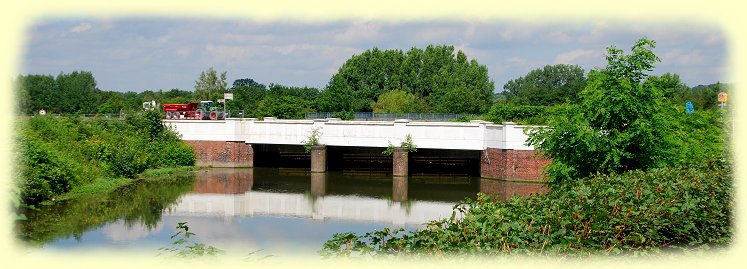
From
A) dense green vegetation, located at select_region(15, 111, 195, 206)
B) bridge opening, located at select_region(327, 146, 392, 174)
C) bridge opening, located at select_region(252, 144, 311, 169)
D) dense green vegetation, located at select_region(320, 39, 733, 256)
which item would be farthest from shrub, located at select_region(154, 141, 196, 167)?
dense green vegetation, located at select_region(320, 39, 733, 256)

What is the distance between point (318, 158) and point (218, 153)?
664cm

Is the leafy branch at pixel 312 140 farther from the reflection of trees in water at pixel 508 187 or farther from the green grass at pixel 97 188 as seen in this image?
the green grass at pixel 97 188

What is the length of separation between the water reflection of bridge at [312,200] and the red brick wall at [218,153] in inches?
144

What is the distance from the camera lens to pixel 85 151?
33.5 metres

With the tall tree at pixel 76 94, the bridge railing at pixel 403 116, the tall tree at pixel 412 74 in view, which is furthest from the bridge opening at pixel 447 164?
the tall tree at pixel 76 94

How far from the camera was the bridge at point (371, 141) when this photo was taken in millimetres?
37062

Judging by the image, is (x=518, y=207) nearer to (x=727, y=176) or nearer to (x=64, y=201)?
(x=727, y=176)

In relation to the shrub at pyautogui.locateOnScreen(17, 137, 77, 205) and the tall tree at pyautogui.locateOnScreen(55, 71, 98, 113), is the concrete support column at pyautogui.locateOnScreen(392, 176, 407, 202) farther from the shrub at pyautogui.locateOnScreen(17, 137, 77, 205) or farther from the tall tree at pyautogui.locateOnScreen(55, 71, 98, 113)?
the tall tree at pyautogui.locateOnScreen(55, 71, 98, 113)

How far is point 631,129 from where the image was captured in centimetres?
1781

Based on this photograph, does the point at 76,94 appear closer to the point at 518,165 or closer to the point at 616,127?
the point at 518,165

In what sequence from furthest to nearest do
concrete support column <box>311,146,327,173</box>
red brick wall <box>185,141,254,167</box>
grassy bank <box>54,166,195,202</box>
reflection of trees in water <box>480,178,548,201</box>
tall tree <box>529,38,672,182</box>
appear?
red brick wall <box>185,141,254,167</box>
concrete support column <box>311,146,327,173</box>
reflection of trees in water <box>480,178,548,201</box>
grassy bank <box>54,166,195,202</box>
tall tree <box>529,38,672,182</box>

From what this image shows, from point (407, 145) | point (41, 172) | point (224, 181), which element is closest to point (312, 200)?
point (224, 181)

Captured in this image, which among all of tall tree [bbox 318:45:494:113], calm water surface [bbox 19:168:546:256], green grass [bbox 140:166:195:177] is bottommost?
calm water surface [bbox 19:168:546:256]

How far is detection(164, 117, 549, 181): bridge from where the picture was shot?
37.1 meters
